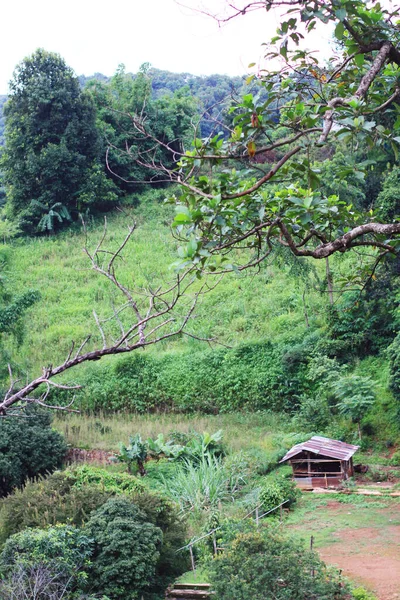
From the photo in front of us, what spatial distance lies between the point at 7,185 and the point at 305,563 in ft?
86.1

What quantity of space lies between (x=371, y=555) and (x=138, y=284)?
15.0m

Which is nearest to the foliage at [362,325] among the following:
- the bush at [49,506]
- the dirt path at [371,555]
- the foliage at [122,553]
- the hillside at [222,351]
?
the hillside at [222,351]

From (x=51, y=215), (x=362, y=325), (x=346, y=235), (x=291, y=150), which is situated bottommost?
(x=362, y=325)

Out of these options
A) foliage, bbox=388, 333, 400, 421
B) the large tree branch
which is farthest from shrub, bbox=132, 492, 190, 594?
foliage, bbox=388, 333, 400, 421

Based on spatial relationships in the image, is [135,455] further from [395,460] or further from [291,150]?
[291,150]

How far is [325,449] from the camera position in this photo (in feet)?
35.4

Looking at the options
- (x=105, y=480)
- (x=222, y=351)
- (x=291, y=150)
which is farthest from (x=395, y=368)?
(x=291, y=150)

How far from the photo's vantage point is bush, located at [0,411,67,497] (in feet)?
35.9

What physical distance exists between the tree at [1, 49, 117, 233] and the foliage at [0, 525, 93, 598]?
22.3m

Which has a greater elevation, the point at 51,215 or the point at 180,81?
the point at 180,81

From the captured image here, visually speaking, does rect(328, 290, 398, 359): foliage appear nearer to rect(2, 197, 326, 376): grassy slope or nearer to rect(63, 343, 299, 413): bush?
rect(2, 197, 326, 376): grassy slope

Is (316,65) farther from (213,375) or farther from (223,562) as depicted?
(213,375)

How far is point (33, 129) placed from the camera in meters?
27.7

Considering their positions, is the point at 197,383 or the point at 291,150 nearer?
the point at 291,150
